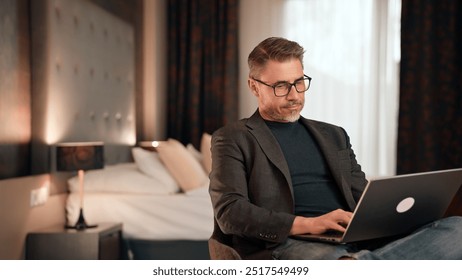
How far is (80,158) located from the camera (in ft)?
8.79

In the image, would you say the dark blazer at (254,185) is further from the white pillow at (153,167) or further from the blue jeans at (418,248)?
the white pillow at (153,167)

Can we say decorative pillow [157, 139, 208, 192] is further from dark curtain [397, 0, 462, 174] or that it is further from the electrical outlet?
dark curtain [397, 0, 462, 174]

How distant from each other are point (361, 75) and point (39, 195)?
260 centimetres

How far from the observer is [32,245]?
8.52 ft

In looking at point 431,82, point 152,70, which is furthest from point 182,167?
point 431,82

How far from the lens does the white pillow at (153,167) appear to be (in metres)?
3.12

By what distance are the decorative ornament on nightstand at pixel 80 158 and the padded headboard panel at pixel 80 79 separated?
0.38 ft

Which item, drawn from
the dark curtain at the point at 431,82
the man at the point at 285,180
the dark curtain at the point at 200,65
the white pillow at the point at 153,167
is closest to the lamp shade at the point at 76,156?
the white pillow at the point at 153,167

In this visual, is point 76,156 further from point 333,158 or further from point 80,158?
point 333,158

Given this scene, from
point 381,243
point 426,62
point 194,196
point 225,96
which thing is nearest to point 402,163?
point 426,62

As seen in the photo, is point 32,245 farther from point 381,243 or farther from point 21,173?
point 381,243

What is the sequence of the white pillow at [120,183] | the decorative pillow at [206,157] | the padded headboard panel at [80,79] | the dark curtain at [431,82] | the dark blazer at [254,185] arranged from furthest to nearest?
the dark curtain at [431,82] < the decorative pillow at [206,157] < the white pillow at [120,183] < the padded headboard panel at [80,79] < the dark blazer at [254,185]

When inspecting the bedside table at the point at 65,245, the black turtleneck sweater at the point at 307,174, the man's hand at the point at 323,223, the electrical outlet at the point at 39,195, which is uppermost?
the black turtleneck sweater at the point at 307,174

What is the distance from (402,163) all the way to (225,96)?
135cm
